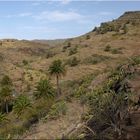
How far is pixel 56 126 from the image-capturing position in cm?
4016

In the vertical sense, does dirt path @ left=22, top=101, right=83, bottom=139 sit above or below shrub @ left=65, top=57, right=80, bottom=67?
below

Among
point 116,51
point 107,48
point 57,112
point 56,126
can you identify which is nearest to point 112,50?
point 116,51

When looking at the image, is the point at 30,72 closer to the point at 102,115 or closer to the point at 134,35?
the point at 134,35

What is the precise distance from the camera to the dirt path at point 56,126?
37344 mm

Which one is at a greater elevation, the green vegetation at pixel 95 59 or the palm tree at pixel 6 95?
the green vegetation at pixel 95 59

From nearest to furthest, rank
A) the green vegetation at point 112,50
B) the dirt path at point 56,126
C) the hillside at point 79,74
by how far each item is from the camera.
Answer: the dirt path at point 56,126 → the hillside at point 79,74 → the green vegetation at point 112,50

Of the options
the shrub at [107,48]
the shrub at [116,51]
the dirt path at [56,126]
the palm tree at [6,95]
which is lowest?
the palm tree at [6,95]

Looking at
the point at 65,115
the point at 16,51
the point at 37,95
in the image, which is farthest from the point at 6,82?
the point at 16,51

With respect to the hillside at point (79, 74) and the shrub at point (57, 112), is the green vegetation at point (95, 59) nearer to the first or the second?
the hillside at point (79, 74)

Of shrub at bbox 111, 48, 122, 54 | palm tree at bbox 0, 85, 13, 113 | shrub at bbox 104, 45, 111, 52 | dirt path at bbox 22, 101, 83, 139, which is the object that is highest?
shrub at bbox 104, 45, 111, 52

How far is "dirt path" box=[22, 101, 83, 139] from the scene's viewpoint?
123 ft

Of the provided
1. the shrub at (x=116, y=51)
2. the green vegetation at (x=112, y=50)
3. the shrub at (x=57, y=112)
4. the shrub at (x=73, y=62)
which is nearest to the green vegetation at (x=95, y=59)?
the shrub at (x=73, y=62)

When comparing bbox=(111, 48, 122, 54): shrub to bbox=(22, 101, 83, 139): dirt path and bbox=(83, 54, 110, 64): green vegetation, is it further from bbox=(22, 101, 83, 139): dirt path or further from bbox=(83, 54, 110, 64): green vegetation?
bbox=(22, 101, 83, 139): dirt path

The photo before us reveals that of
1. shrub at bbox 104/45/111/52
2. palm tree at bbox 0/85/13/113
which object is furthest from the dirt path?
shrub at bbox 104/45/111/52
